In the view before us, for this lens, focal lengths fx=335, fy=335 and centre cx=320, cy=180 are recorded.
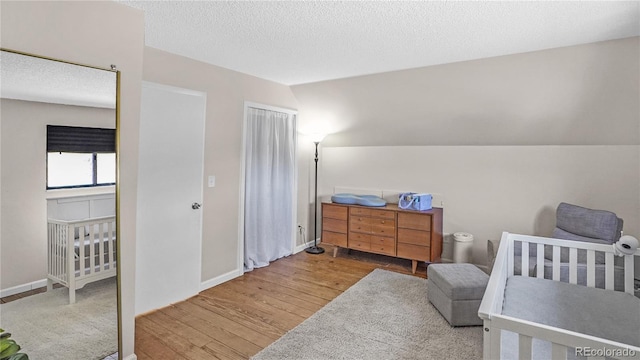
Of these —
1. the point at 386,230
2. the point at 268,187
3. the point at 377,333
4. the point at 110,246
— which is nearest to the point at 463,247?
the point at 386,230

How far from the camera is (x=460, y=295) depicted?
8.70 ft

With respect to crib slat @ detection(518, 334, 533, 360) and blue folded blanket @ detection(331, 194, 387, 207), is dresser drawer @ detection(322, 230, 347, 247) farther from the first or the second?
crib slat @ detection(518, 334, 533, 360)

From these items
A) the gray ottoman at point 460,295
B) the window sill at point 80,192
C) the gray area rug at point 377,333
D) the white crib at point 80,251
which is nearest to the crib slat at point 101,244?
the white crib at point 80,251

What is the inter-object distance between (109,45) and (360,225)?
10.6ft

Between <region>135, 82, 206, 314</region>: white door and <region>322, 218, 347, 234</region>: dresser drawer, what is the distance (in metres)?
1.73

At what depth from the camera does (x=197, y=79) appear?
3.31 meters

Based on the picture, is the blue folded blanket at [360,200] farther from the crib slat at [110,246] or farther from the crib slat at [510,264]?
the crib slat at [110,246]

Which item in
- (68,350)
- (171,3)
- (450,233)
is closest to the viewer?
(68,350)

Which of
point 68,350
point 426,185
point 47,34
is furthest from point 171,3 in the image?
point 426,185

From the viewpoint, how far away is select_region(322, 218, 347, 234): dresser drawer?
14.5 feet

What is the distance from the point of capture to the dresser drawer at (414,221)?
385 centimetres

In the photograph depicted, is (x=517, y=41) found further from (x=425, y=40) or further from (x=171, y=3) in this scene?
(x=171, y=3)

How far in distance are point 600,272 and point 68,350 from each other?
11.4 feet

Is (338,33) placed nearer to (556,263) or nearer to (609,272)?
(556,263)
